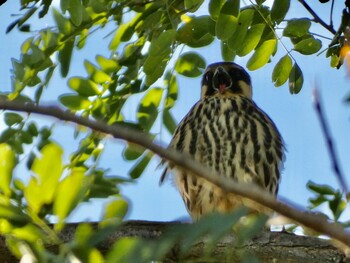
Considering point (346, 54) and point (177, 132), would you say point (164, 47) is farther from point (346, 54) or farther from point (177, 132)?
point (346, 54)

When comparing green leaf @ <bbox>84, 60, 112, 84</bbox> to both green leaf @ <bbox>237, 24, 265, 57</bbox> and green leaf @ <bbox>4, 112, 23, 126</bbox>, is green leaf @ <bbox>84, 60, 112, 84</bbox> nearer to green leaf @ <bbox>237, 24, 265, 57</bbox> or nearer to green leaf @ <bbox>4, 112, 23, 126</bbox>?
green leaf @ <bbox>4, 112, 23, 126</bbox>

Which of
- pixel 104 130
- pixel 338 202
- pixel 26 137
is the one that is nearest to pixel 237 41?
pixel 26 137

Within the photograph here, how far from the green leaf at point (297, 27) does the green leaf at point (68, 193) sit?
1.87 metres

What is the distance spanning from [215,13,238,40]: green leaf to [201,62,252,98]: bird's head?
4.42 ft

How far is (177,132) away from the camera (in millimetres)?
3672

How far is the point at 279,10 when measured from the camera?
291 cm

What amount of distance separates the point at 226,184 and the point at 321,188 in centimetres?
138

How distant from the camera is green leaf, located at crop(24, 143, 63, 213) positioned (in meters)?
1.22

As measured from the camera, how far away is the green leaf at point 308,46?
118 inches

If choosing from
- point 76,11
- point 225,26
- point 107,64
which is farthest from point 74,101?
point 225,26

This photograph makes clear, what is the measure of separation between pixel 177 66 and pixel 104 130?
7.44 ft

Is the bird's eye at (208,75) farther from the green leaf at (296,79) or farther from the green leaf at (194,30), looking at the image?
the green leaf at (296,79)

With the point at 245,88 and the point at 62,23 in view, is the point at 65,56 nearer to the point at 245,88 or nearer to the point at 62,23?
the point at 62,23

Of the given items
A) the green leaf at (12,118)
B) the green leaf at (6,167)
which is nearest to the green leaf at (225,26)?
the green leaf at (12,118)
